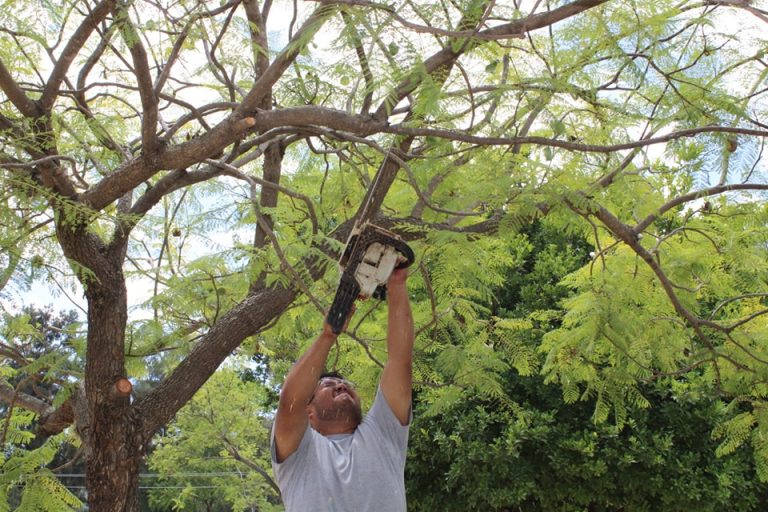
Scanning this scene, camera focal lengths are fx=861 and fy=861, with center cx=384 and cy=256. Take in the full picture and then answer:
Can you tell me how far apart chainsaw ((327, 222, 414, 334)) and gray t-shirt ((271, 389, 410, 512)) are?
0.38 metres

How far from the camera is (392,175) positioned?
4180 mm

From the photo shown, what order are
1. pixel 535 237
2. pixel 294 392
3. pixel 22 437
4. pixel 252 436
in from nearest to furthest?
1. pixel 294 392
2. pixel 22 437
3. pixel 535 237
4. pixel 252 436

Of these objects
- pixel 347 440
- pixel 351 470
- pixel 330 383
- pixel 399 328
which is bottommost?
pixel 351 470

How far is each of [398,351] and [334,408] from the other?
1.10ft

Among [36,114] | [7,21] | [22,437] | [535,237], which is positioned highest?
[535,237]

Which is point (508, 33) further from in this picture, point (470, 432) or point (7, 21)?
point (470, 432)

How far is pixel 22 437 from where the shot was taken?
6277mm

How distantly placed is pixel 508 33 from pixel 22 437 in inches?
196

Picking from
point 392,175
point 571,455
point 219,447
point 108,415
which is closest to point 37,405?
point 108,415

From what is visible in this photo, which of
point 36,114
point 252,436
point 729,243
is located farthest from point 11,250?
point 252,436

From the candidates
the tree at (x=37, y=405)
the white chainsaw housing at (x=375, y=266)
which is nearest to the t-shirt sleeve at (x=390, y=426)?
the white chainsaw housing at (x=375, y=266)

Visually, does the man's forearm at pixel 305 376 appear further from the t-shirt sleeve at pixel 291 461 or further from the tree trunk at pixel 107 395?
the tree trunk at pixel 107 395

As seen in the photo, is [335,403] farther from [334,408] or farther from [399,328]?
[399,328]

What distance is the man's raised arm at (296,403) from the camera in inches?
112
